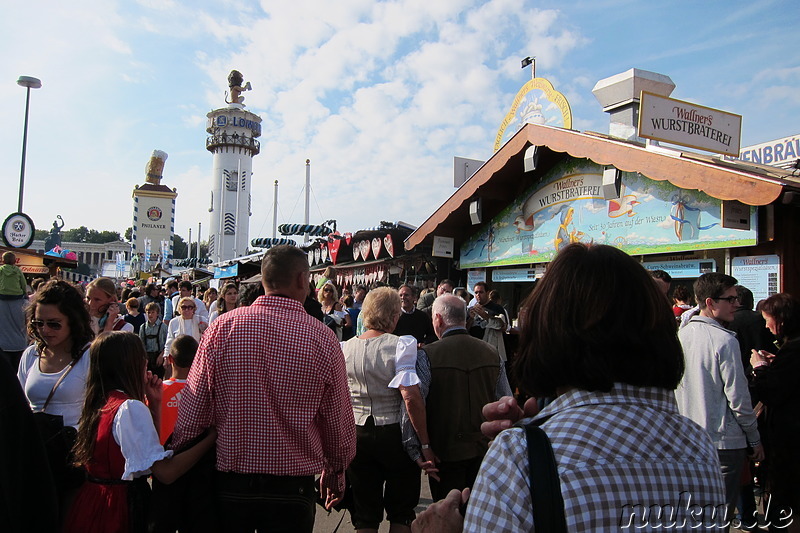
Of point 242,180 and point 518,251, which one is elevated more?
point 242,180

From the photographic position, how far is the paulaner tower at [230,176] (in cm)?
6300

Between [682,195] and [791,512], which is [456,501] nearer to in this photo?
[791,512]

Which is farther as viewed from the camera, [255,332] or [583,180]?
[583,180]

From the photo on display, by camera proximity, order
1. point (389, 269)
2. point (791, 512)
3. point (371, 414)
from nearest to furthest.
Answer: point (791, 512) < point (371, 414) < point (389, 269)

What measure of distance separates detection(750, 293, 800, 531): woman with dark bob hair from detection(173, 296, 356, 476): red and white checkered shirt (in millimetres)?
3060

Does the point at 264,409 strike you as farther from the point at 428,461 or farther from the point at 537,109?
the point at 537,109

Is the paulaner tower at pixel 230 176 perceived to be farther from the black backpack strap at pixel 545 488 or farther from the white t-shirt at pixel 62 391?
the black backpack strap at pixel 545 488

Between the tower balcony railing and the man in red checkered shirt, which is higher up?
the tower balcony railing

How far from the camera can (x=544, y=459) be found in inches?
43.9

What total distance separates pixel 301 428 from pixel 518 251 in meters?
8.29

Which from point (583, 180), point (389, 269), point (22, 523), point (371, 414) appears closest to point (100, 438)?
point (22, 523)

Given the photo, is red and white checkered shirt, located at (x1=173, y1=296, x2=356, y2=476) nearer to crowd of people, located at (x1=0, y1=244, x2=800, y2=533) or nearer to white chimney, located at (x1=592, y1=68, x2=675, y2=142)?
crowd of people, located at (x1=0, y1=244, x2=800, y2=533)

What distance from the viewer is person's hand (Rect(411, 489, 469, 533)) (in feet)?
4.44

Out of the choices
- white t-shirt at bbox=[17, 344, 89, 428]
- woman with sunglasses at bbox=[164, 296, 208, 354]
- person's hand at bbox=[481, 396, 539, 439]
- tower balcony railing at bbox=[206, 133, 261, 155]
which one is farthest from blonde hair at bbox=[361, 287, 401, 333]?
tower balcony railing at bbox=[206, 133, 261, 155]
